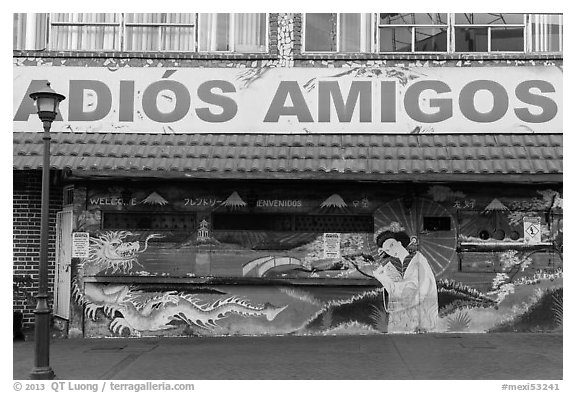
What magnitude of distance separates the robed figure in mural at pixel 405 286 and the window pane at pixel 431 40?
3.28 meters

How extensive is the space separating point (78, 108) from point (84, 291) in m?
3.12

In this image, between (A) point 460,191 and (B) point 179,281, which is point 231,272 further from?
(A) point 460,191

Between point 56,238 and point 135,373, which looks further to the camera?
point 56,238

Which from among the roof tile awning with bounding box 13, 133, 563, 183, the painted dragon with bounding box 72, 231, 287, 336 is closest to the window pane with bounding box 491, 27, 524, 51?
the roof tile awning with bounding box 13, 133, 563, 183

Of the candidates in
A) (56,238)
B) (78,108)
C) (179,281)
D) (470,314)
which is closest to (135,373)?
(179,281)

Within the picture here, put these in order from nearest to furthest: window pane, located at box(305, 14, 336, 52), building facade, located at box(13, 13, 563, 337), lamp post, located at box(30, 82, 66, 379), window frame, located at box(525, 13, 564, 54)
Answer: lamp post, located at box(30, 82, 66, 379)
building facade, located at box(13, 13, 563, 337)
window frame, located at box(525, 13, 564, 54)
window pane, located at box(305, 14, 336, 52)

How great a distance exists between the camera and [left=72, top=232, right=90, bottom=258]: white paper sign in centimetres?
1034

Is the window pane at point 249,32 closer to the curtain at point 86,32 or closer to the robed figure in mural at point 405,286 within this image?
the curtain at point 86,32

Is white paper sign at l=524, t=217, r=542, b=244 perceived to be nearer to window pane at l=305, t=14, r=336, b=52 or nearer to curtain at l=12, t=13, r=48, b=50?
window pane at l=305, t=14, r=336, b=52

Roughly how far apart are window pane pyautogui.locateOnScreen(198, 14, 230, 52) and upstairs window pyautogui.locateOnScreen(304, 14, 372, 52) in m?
1.40

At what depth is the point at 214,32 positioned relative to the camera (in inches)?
429

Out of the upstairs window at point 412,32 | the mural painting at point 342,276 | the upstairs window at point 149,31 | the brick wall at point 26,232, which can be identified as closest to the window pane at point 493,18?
the upstairs window at point 412,32

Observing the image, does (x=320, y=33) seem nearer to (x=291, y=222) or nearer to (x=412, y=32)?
(x=412, y=32)

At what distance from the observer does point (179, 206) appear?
408 inches
